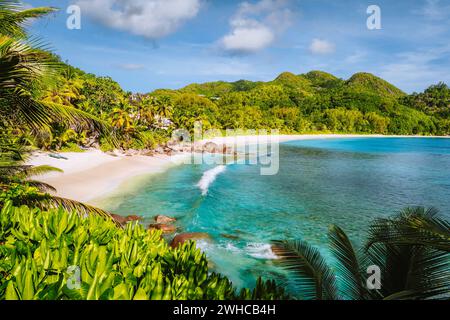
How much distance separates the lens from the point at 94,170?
21750 mm

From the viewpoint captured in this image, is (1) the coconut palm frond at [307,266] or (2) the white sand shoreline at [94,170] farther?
(2) the white sand shoreline at [94,170]

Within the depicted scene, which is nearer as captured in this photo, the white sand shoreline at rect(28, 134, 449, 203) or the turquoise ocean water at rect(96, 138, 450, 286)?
the turquoise ocean water at rect(96, 138, 450, 286)

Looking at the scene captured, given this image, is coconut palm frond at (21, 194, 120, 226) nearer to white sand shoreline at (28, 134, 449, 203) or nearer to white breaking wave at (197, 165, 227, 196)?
white sand shoreline at (28, 134, 449, 203)

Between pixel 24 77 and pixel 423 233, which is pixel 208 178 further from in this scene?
pixel 423 233

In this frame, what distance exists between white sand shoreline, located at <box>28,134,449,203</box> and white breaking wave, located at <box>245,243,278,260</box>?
9026 millimetres

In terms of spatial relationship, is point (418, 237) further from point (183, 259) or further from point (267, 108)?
point (267, 108)

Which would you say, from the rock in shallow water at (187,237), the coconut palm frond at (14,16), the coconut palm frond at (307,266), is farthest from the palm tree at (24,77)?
the rock in shallow water at (187,237)

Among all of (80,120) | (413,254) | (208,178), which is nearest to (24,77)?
(80,120)

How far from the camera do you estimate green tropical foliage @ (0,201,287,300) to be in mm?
2535

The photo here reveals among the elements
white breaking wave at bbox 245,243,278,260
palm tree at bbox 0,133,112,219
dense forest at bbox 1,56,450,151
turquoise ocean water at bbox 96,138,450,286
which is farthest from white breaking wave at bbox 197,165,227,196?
dense forest at bbox 1,56,450,151

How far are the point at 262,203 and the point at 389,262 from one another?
13.4 meters

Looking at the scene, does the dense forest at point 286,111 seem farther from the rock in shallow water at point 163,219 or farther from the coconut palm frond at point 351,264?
the coconut palm frond at point 351,264

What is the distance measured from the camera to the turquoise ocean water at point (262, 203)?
10836 mm
